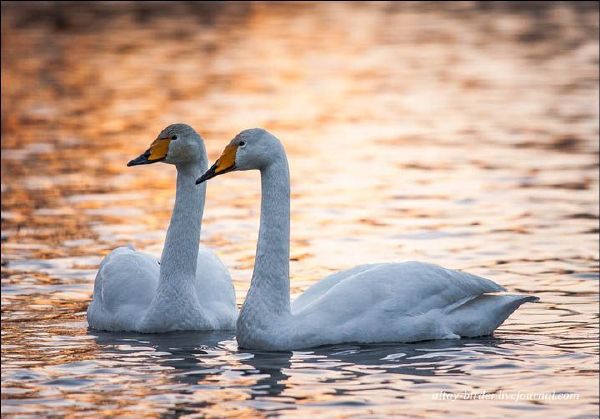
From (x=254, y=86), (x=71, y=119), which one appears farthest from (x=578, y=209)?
(x=254, y=86)

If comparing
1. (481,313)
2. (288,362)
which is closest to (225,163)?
(288,362)

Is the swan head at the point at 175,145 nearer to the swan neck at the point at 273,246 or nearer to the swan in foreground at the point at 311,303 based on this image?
the swan in foreground at the point at 311,303

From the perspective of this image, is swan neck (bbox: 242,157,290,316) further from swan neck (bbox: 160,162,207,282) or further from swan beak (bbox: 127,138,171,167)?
swan beak (bbox: 127,138,171,167)

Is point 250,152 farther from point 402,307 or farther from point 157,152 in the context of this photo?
point 402,307

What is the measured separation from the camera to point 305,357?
415 inches

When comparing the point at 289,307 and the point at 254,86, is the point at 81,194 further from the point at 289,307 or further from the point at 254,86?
the point at 254,86

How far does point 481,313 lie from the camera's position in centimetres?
1124

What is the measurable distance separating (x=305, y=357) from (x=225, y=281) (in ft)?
6.13

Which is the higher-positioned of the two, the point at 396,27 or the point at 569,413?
the point at 396,27

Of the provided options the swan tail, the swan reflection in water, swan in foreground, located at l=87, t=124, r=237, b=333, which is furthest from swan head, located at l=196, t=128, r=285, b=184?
the swan tail

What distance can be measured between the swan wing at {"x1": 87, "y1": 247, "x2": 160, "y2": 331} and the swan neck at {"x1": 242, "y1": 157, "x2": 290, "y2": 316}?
55.2 inches

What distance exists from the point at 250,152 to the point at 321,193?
8487 mm

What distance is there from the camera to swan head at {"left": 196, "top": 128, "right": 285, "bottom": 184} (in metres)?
10.8

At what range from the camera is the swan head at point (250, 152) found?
1077 cm
